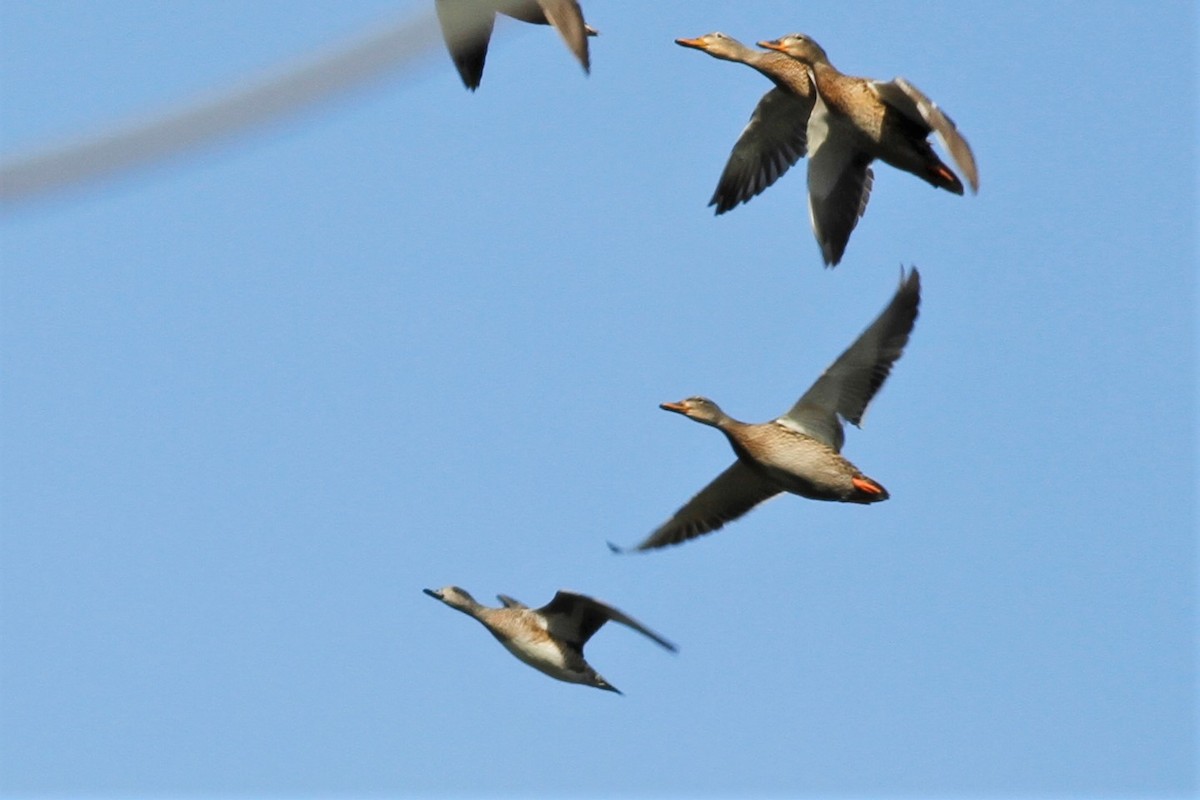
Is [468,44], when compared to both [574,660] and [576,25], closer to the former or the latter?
[576,25]

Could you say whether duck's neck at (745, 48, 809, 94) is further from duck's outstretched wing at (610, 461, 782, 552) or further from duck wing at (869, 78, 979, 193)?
duck's outstretched wing at (610, 461, 782, 552)

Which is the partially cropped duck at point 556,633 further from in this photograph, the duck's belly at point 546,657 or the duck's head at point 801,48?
the duck's head at point 801,48

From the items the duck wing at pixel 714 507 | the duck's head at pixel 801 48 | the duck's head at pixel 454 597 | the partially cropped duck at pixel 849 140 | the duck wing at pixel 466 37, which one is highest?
the duck's head at pixel 801 48

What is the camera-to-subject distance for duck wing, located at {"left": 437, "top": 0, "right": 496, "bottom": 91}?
9.71 metres

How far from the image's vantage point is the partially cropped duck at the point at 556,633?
10.3m

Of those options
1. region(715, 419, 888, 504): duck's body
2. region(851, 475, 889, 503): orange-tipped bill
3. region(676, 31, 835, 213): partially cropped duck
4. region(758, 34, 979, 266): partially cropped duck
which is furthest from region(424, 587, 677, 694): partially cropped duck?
region(676, 31, 835, 213): partially cropped duck

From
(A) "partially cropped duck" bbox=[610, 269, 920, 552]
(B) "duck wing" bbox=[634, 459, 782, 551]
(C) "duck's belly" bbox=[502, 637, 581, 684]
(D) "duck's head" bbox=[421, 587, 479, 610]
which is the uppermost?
(A) "partially cropped duck" bbox=[610, 269, 920, 552]

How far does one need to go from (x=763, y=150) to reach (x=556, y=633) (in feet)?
13.9

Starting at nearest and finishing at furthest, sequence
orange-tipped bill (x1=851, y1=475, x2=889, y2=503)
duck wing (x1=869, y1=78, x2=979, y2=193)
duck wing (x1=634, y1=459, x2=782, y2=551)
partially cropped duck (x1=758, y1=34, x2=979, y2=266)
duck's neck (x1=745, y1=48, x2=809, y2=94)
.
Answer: duck wing (x1=869, y1=78, x2=979, y2=193) < partially cropped duck (x1=758, y1=34, x2=979, y2=266) < orange-tipped bill (x1=851, y1=475, x2=889, y2=503) < duck wing (x1=634, y1=459, x2=782, y2=551) < duck's neck (x1=745, y1=48, x2=809, y2=94)

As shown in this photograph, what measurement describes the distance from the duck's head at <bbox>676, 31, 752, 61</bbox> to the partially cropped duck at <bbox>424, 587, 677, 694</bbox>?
4333mm

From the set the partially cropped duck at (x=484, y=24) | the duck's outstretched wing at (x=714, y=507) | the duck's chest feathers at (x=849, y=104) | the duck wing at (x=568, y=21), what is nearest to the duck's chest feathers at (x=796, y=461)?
the duck's outstretched wing at (x=714, y=507)

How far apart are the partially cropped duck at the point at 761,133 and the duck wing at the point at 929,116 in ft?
6.47

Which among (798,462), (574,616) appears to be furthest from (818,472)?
(574,616)

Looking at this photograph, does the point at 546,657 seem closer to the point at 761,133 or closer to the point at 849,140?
the point at 849,140
